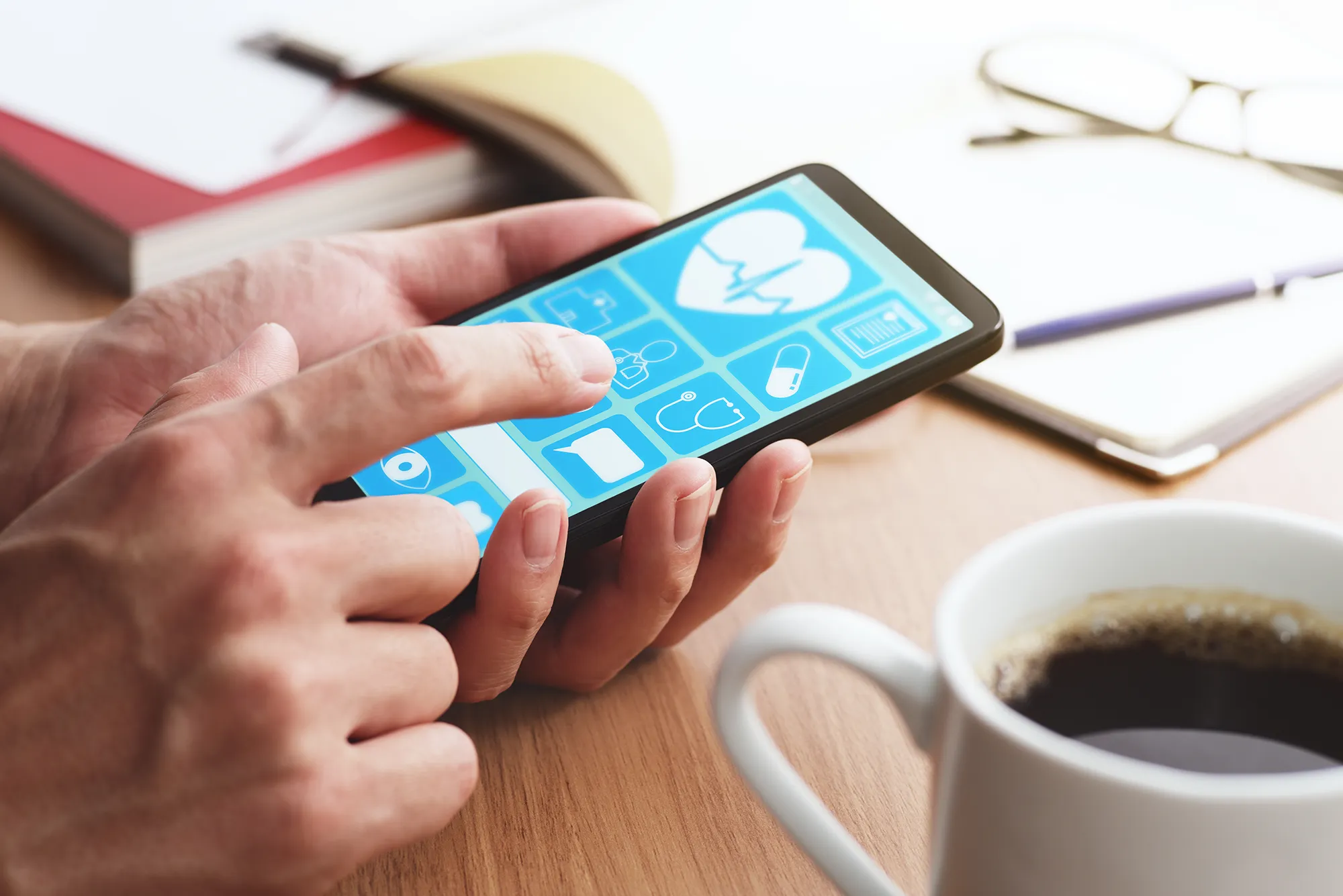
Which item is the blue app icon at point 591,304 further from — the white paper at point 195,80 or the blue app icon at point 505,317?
the white paper at point 195,80

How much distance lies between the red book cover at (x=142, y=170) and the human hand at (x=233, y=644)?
Result: 1.17ft

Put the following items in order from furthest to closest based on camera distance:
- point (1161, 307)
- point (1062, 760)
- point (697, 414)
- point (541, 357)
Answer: point (1161, 307) → point (697, 414) → point (541, 357) → point (1062, 760)

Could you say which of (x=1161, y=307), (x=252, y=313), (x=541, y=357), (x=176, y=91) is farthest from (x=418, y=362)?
(x=176, y=91)

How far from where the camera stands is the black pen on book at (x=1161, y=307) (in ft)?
1.94

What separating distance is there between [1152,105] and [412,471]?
0.53 meters

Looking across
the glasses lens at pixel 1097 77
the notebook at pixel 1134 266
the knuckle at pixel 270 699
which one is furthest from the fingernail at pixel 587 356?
the glasses lens at pixel 1097 77

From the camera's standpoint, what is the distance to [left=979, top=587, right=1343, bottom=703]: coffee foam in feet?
1.00

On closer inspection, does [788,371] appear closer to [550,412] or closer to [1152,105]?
[550,412]

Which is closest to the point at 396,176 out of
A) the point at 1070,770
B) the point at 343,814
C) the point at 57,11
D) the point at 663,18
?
the point at 663,18

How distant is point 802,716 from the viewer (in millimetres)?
444

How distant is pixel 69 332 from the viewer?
581 millimetres

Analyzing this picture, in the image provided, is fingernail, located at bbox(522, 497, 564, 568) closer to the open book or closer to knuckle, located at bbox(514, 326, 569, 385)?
knuckle, located at bbox(514, 326, 569, 385)

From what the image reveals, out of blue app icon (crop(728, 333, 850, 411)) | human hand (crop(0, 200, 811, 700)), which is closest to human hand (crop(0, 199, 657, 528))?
human hand (crop(0, 200, 811, 700))

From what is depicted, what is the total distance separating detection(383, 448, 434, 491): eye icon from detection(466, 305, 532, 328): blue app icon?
0.27 ft
